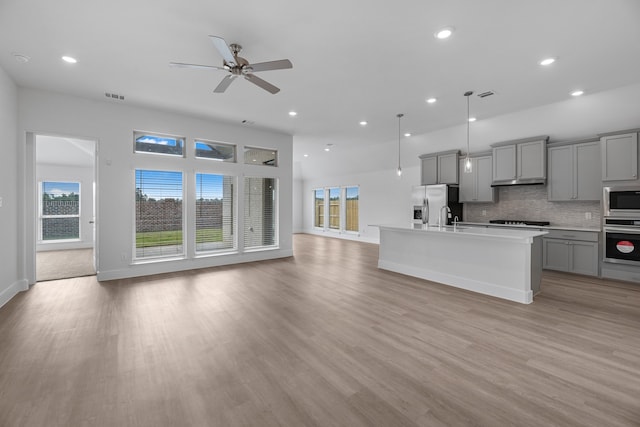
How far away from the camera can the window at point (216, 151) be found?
6.18 metres

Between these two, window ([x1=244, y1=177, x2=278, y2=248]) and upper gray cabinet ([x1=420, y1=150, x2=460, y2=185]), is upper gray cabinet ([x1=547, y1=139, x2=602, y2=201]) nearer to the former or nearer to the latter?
upper gray cabinet ([x1=420, y1=150, x2=460, y2=185])

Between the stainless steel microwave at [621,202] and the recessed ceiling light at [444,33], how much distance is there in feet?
14.0

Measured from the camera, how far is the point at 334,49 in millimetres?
3410

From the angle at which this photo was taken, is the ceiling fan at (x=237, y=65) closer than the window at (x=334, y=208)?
Yes

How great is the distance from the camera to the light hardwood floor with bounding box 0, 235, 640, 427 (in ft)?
6.06

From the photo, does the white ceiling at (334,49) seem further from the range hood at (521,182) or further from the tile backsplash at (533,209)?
the tile backsplash at (533,209)

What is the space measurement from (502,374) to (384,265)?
3.60 metres

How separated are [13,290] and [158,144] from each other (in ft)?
10.4

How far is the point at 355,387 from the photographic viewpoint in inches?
82.4

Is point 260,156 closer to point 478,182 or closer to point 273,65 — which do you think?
point 273,65

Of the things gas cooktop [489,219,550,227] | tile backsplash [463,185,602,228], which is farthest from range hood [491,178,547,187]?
gas cooktop [489,219,550,227]

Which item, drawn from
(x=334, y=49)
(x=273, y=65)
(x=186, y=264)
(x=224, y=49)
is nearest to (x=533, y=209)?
(x=334, y=49)

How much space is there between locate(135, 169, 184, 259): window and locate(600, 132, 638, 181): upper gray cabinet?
25.7 ft

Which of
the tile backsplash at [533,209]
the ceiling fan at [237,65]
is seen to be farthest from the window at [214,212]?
the tile backsplash at [533,209]
